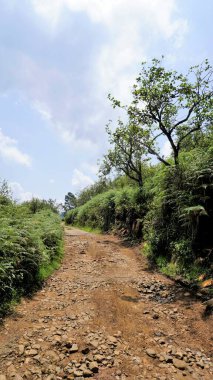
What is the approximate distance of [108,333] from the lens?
4957 millimetres

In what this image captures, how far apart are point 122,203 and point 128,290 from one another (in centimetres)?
1198

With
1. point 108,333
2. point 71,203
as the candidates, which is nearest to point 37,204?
point 108,333

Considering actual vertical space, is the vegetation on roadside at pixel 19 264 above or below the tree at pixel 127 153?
below

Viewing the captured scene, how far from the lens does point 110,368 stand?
395 cm

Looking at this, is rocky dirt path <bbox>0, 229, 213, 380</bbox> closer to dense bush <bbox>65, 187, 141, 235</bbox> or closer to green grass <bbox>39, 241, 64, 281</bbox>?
green grass <bbox>39, 241, 64, 281</bbox>

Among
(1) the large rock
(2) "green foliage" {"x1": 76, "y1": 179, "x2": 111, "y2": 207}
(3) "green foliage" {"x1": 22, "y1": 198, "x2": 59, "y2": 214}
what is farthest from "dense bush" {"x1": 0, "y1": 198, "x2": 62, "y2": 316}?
(2) "green foliage" {"x1": 76, "y1": 179, "x2": 111, "y2": 207}

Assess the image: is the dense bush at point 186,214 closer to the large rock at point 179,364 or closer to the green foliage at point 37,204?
the large rock at point 179,364

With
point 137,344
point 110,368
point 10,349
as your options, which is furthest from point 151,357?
point 10,349

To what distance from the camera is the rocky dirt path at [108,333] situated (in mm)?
3930

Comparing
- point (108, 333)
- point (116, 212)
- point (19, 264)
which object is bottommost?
point (108, 333)

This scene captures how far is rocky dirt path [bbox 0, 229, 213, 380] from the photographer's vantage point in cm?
393

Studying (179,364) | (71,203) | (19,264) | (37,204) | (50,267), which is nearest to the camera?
(179,364)

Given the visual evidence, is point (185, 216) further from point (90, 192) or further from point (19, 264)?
point (90, 192)

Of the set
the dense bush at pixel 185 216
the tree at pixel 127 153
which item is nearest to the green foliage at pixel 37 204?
the tree at pixel 127 153
